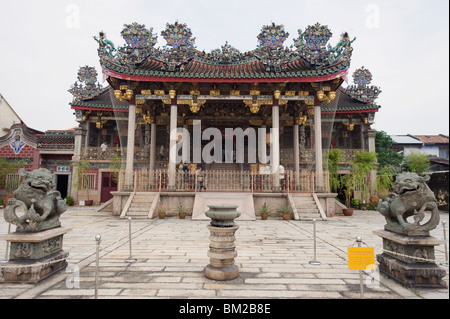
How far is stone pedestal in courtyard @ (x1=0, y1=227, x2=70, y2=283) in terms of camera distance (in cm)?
329

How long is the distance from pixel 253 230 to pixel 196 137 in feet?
29.9

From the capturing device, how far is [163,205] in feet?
35.0

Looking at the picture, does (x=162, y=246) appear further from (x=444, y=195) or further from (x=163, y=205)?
(x=444, y=195)

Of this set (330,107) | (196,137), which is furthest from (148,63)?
(330,107)

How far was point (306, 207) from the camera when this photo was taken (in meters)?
10.3

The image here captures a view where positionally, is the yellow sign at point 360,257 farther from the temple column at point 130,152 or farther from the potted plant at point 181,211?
the temple column at point 130,152

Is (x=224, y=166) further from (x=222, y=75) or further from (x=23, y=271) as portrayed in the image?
(x=23, y=271)

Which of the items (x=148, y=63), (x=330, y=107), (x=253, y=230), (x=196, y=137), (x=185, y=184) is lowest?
(x=253, y=230)

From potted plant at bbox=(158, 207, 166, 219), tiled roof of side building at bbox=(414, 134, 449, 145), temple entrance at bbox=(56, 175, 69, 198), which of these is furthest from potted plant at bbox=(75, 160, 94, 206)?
tiled roof of side building at bbox=(414, 134, 449, 145)

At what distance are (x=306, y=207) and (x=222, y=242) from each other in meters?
7.62

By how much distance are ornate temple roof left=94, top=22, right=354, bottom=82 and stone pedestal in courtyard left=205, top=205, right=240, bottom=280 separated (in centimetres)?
860

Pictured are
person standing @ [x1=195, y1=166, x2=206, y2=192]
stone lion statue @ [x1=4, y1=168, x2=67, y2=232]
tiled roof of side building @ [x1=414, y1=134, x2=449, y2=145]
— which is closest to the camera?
stone lion statue @ [x1=4, y1=168, x2=67, y2=232]

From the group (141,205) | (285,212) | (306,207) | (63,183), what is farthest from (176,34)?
(63,183)

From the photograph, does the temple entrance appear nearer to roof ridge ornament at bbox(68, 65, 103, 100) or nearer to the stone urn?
roof ridge ornament at bbox(68, 65, 103, 100)
